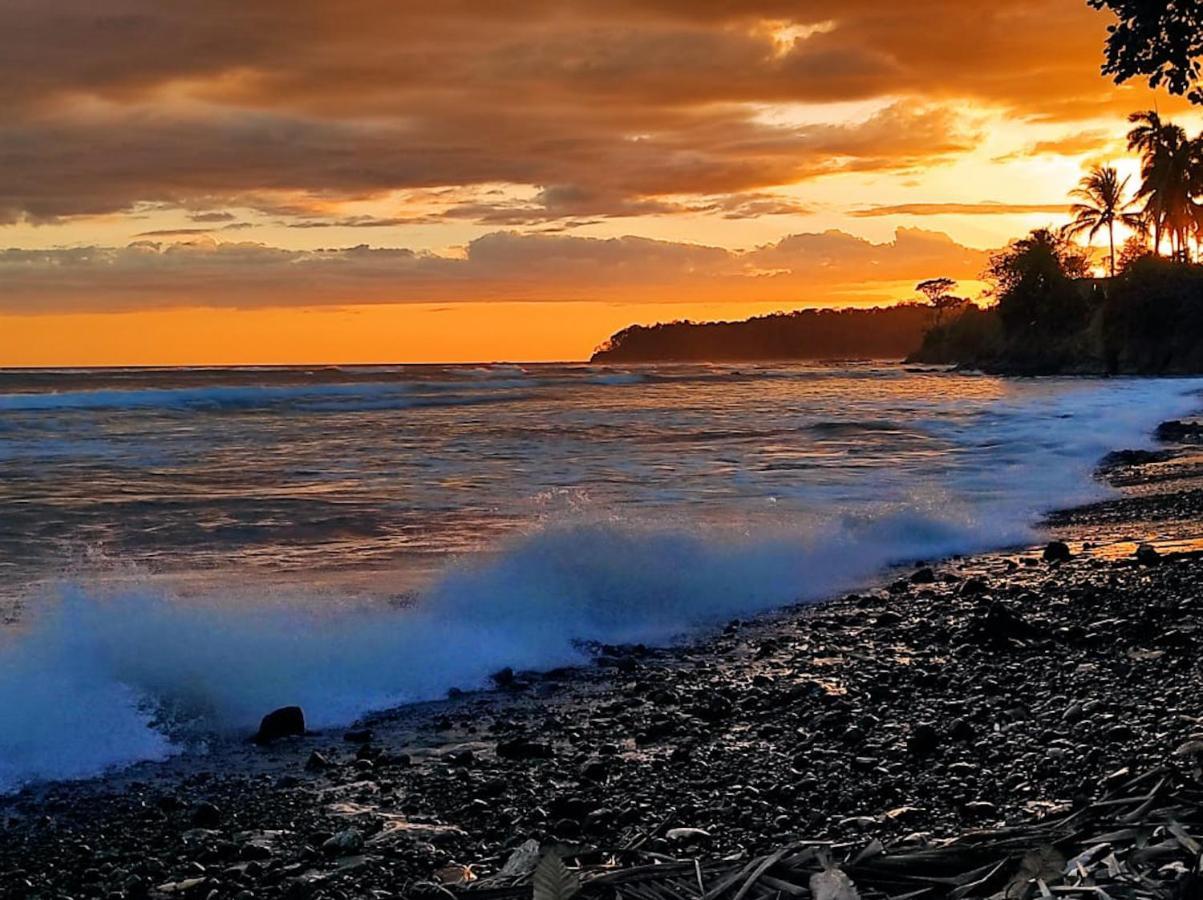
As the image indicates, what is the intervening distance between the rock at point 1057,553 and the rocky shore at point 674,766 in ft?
7.92

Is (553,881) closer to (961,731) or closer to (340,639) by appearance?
(961,731)

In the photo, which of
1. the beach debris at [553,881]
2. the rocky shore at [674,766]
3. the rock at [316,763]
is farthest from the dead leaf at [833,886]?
the rock at [316,763]

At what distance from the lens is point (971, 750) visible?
16.7ft

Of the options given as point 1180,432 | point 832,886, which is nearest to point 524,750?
point 832,886

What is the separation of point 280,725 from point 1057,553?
7.36m

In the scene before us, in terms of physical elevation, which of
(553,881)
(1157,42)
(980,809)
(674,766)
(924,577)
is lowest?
(924,577)

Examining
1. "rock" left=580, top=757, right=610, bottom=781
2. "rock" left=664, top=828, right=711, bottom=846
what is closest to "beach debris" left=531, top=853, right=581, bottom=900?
"rock" left=664, top=828, right=711, bottom=846

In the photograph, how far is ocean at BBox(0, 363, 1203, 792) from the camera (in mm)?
6832

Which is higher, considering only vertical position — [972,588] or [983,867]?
[983,867]

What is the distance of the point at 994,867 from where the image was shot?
109 inches

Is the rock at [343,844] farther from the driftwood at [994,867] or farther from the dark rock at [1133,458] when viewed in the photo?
the dark rock at [1133,458]

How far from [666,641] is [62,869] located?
15.6ft

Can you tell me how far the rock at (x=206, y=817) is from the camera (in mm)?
4875

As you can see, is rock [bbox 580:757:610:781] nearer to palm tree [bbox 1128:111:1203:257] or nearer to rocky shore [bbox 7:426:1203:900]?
rocky shore [bbox 7:426:1203:900]
